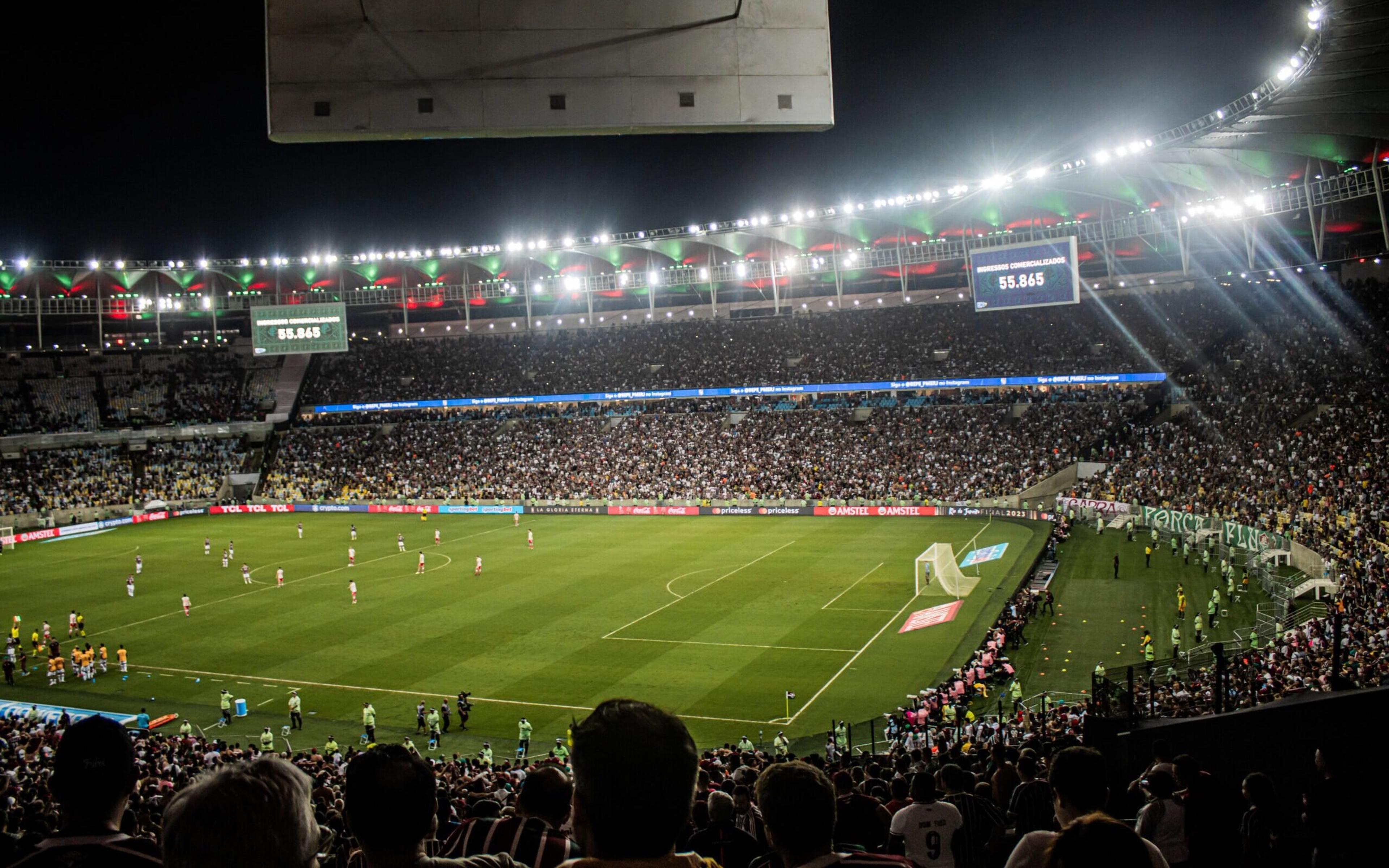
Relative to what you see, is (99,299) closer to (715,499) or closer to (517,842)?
(715,499)

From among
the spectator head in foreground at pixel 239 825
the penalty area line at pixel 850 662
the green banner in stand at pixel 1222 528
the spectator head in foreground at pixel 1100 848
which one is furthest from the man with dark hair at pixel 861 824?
the green banner in stand at pixel 1222 528

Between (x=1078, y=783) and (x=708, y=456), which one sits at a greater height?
(x=708, y=456)

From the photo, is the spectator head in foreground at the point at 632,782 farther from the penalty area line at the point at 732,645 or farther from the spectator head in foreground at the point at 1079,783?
the penalty area line at the point at 732,645

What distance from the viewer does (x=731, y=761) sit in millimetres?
16078

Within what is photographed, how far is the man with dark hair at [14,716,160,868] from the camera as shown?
120 inches

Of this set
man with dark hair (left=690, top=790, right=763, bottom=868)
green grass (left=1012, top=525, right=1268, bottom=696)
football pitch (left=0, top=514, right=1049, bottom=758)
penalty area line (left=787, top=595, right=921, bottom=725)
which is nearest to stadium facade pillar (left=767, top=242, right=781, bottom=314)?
football pitch (left=0, top=514, right=1049, bottom=758)

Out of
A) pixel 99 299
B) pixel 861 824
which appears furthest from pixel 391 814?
pixel 99 299

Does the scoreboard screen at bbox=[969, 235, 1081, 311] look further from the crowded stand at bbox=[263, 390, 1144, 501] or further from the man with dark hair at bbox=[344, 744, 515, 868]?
the man with dark hair at bbox=[344, 744, 515, 868]

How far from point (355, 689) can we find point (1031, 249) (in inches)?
1403

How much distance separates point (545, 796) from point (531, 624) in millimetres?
29838

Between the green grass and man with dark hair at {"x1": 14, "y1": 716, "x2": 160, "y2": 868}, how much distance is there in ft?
70.9

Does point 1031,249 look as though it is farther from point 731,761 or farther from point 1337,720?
point 1337,720

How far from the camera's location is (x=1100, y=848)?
289cm

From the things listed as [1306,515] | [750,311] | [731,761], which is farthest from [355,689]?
[750,311]
